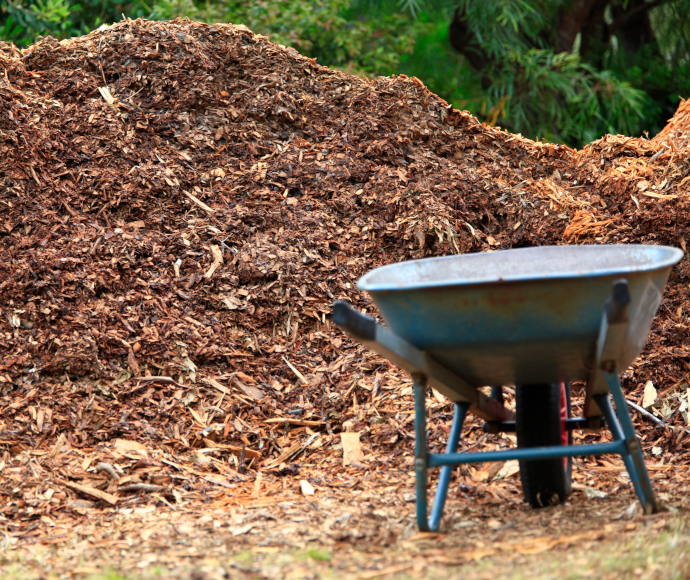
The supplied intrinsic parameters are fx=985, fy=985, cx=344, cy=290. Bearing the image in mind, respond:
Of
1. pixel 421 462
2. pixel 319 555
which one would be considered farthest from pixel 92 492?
pixel 421 462

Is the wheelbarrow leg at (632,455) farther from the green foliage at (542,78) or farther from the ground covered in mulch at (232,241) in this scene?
the green foliage at (542,78)

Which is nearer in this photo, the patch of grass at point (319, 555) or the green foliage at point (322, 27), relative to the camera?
the patch of grass at point (319, 555)

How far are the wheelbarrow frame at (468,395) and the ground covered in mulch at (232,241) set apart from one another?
421 mm

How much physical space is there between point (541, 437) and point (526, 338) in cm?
60

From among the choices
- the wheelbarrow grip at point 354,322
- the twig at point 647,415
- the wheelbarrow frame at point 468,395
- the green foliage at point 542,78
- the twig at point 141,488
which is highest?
the green foliage at point 542,78

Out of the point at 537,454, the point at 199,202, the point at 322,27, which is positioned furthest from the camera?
the point at 322,27

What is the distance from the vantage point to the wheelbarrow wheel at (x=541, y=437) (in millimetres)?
3428

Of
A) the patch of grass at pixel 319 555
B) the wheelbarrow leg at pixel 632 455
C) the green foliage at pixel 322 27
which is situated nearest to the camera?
the patch of grass at pixel 319 555

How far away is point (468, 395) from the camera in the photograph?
3398 mm

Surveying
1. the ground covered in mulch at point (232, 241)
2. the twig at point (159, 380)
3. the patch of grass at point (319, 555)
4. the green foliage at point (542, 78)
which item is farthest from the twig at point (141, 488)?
the green foliage at point (542, 78)

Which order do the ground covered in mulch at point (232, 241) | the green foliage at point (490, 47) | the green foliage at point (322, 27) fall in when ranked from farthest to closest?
the green foliage at point (490, 47) < the green foliage at point (322, 27) < the ground covered in mulch at point (232, 241)

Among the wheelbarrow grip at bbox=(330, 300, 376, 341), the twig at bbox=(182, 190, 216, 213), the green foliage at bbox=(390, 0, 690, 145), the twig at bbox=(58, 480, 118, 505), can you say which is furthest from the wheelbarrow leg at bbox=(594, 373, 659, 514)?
the green foliage at bbox=(390, 0, 690, 145)

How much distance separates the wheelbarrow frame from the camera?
2.92m

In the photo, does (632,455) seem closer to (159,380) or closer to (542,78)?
(159,380)
